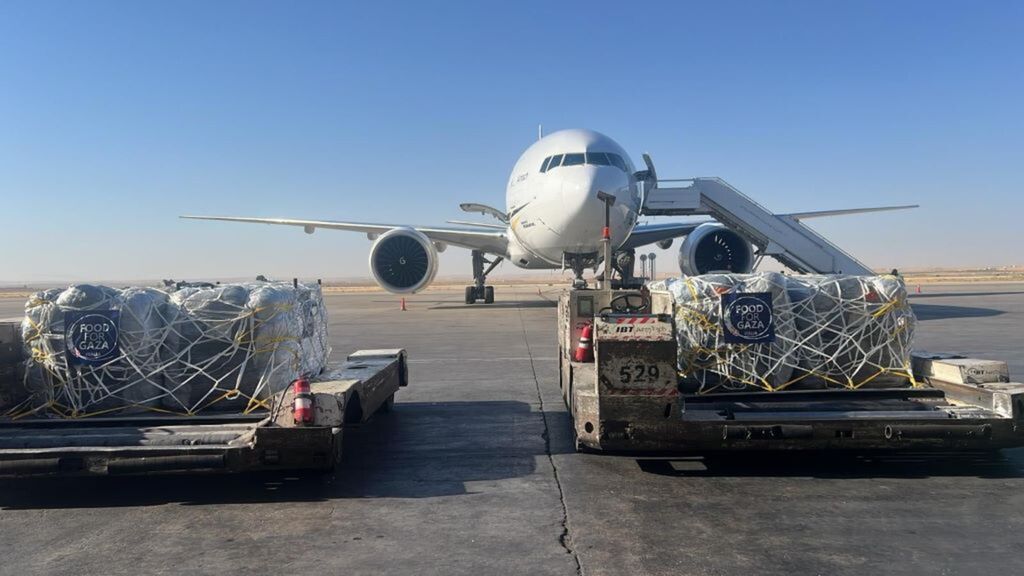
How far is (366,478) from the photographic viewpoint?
5.04 metres

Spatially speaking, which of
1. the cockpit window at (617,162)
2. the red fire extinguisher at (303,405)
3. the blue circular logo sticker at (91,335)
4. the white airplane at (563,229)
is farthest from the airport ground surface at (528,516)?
the cockpit window at (617,162)

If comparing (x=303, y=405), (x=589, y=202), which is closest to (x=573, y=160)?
(x=589, y=202)

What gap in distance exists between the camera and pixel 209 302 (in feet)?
17.9

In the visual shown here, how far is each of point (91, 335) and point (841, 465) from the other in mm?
5539

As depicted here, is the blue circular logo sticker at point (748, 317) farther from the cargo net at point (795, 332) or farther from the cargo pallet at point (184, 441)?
the cargo pallet at point (184, 441)

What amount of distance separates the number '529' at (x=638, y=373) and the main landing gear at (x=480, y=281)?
21.8m

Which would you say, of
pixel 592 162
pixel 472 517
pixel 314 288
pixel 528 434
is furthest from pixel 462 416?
pixel 592 162

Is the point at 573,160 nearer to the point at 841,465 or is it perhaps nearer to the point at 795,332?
the point at 795,332

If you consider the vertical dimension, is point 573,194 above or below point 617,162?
below

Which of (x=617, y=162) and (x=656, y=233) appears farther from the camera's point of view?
(x=656, y=233)

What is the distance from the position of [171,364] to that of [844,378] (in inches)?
212

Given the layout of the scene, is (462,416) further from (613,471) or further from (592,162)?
(592,162)

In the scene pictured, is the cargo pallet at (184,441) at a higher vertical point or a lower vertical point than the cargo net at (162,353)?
lower

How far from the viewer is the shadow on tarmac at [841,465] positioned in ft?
16.3
